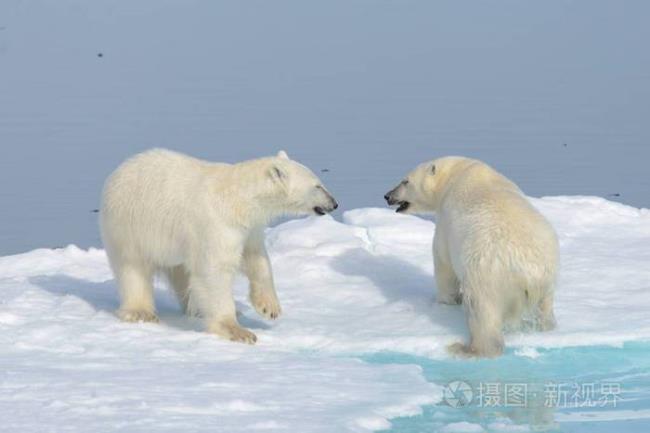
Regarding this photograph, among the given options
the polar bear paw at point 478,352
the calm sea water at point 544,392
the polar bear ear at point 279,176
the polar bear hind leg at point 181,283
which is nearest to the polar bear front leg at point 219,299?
the polar bear hind leg at point 181,283

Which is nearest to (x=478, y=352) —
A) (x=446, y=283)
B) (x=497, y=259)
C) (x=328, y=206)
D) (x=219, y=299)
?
(x=497, y=259)

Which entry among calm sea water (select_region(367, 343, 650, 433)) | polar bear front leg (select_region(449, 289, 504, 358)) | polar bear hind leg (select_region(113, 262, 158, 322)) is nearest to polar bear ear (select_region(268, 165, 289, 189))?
polar bear hind leg (select_region(113, 262, 158, 322))

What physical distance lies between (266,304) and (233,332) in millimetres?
352

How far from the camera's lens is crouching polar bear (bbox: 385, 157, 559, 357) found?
6.86m

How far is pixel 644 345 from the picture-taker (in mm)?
7055

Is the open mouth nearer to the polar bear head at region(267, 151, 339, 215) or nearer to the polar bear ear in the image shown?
the polar bear head at region(267, 151, 339, 215)

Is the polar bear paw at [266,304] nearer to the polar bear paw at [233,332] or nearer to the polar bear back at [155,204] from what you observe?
the polar bear paw at [233,332]

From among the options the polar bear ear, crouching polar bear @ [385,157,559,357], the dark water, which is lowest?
the dark water

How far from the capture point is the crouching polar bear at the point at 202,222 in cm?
725

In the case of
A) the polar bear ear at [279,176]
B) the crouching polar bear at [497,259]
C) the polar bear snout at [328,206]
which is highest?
the polar bear ear at [279,176]

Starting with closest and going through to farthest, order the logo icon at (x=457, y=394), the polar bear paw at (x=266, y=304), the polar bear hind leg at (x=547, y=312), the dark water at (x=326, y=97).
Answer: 1. the logo icon at (x=457, y=394)
2. the polar bear hind leg at (x=547, y=312)
3. the polar bear paw at (x=266, y=304)
4. the dark water at (x=326, y=97)

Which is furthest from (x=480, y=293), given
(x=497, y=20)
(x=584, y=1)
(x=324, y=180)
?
(x=584, y=1)

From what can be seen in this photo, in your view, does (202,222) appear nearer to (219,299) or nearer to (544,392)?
(219,299)

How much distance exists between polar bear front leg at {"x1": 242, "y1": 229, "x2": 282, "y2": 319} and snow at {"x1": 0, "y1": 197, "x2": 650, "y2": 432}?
13 cm
